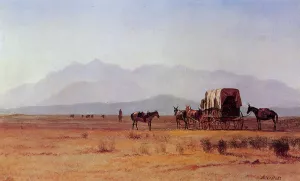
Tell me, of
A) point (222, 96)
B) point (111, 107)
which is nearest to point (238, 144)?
point (222, 96)

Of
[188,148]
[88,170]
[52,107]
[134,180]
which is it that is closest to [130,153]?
[188,148]

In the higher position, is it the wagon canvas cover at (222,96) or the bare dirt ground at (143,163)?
the wagon canvas cover at (222,96)

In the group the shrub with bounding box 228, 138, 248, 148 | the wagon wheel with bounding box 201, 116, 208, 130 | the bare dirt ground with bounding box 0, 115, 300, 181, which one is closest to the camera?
the bare dirt ground with bounding box 0, 115, 300, 181

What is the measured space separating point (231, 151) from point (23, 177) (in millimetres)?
7718

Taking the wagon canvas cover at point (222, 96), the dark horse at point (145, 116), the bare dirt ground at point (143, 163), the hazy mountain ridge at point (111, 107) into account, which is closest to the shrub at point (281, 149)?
the bare dirt ground at point (143, 163)

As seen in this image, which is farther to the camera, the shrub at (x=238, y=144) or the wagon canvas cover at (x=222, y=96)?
the wagon canvas cover at (x=222, y=96)

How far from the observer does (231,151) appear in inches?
640

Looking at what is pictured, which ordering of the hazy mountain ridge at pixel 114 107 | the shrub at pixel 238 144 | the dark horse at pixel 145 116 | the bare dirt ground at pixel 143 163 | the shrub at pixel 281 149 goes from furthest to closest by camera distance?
1. the hazy mountain ridge at pixel 114 107
2. the dark horse at pixel 145 116
3. the shrub at pixel 238 144
4. the shrub at pixel 281 149
5. the bare dirt ground at pixel 143 163

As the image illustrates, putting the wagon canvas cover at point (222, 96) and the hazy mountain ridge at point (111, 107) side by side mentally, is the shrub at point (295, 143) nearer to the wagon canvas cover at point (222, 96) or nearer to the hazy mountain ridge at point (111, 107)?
the wagon canvas cover at point (222, 96)

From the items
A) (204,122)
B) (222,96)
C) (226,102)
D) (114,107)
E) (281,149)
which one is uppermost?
(114,107)

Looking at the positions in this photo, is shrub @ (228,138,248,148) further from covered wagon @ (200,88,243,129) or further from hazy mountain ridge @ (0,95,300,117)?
hazy mountain ridge @ (0,95,300,117)

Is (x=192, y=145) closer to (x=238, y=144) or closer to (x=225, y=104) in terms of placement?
(x=238, y=144)

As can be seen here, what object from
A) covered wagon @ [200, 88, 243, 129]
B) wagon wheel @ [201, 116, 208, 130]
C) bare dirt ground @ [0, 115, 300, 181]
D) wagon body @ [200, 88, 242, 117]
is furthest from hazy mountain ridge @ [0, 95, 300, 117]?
bare dirt ground @ [0, 115, 300, 181]

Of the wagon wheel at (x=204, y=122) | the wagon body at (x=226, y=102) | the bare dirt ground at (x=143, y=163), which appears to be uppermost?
the wagon body at (x=226, y=102)
